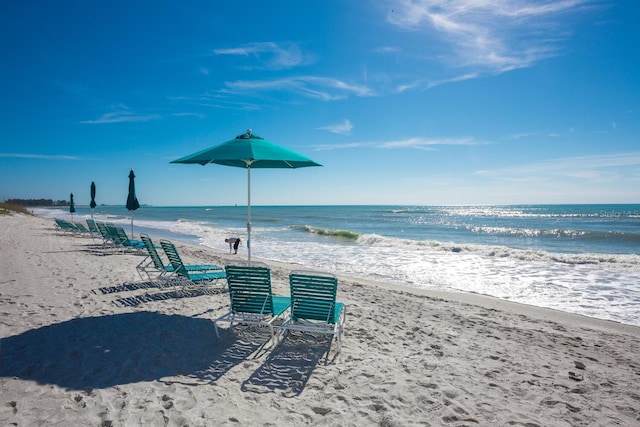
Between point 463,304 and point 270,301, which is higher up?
point 270,301

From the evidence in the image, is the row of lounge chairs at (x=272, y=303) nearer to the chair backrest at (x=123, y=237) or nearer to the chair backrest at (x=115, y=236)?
the chair backrest at (x=123, y=237)

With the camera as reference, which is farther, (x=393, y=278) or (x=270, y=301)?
(x=393, y=278)

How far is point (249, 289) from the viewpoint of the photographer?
4457 millimetres

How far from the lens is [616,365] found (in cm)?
432

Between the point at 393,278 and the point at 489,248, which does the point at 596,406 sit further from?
the point at 489,248

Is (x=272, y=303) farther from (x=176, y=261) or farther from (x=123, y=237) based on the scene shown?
(x=123, y=237)

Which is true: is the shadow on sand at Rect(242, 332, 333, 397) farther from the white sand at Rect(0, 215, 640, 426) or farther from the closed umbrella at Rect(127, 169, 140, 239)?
the closed umbrella at Rect(127, 169, 140, 239)

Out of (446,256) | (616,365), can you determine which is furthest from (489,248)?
(616,365)

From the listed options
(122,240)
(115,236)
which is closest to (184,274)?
(122,240)

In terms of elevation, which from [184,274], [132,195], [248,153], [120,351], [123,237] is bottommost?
[120,351]

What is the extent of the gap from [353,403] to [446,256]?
13.2 metres

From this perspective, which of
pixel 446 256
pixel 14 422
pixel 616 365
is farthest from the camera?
pixel 446 256

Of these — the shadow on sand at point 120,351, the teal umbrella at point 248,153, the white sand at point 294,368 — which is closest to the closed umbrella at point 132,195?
the white sand at point 294,368

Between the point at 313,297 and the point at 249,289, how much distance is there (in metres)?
0.78
